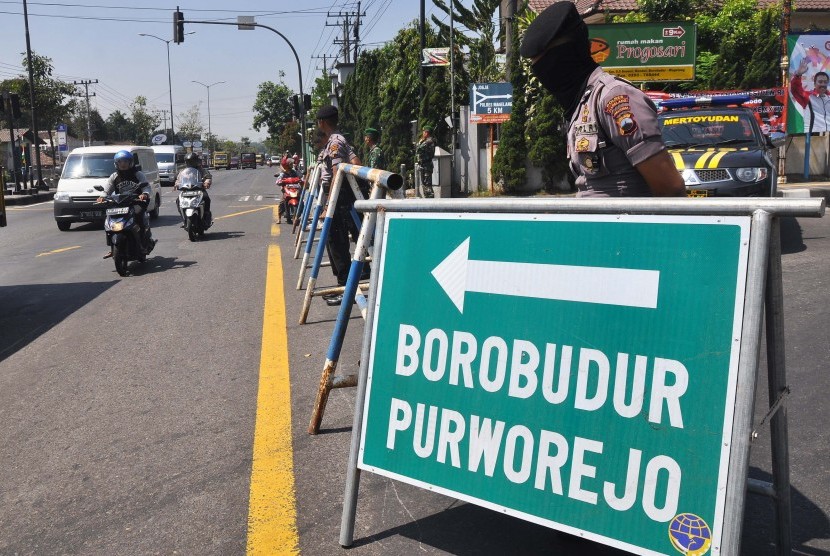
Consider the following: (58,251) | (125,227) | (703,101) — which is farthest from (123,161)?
(703,101)

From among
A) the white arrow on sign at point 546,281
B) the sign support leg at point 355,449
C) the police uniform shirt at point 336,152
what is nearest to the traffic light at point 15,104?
the police uniform shirt at point 336,152

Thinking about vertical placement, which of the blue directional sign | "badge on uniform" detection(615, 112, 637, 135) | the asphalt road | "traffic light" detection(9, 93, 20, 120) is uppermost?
"traffic light" detection(9, 93, 20, 120)

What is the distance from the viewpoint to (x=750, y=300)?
90.4 inches

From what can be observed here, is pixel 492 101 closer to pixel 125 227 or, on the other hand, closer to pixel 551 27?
pixel 125 227

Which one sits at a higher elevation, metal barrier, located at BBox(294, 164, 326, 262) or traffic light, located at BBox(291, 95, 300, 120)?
traffic light, located at BBox(291, 95, 300, 120)

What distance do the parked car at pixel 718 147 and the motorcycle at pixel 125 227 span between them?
707 centimetres

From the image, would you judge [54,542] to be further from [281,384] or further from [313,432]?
[281,384]

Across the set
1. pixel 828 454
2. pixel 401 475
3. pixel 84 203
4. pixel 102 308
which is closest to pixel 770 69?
pixel 84 203

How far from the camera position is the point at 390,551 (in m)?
3.13

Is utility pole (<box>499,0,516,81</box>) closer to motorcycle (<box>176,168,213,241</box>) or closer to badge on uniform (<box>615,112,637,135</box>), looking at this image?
motorcycle (<box>176,168,213,241</box>)

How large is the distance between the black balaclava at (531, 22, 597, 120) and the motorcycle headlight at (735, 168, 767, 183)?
7.80 meters

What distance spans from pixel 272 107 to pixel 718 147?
126805mm

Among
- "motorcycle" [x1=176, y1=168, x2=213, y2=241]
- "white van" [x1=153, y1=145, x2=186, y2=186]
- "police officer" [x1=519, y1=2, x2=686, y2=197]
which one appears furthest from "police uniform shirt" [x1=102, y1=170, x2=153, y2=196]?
"white van" [x1=153, y1=145, x2=186, y2=186]

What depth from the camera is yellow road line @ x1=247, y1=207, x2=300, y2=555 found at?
10.7 feet
